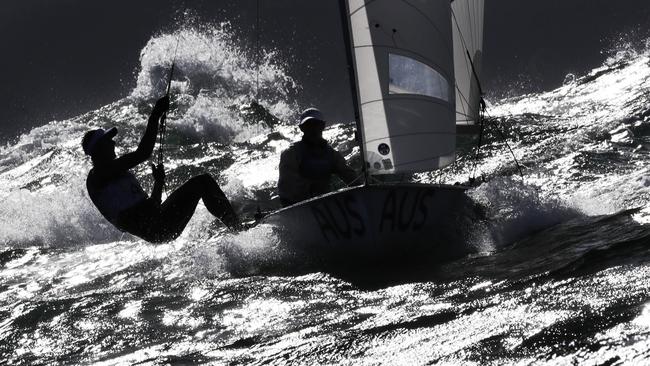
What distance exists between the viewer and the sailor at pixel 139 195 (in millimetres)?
7402

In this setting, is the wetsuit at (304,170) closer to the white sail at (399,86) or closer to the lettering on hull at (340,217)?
the white sail at (399,86)

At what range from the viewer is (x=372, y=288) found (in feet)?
19.7

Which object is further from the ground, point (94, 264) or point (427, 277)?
point (94, 264)

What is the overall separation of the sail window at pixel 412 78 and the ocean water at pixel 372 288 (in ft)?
2.98

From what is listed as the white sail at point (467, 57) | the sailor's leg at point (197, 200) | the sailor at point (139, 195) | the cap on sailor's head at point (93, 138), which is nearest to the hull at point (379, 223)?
the sailor's leg at point (197, 200)

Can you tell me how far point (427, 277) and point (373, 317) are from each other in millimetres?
1157

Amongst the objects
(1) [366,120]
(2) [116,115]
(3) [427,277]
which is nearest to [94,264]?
(1) [366,120]

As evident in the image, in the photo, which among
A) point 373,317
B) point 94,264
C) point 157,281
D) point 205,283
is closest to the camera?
point 373,317

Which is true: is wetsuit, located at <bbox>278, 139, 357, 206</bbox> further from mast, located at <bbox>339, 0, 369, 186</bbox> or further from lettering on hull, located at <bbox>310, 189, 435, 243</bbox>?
lettering on hull, located at <bbox>310, 189, 435, 243</bbox>

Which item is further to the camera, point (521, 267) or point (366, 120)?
point (366, 120)

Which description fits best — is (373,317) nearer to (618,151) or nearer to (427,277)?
(427,277)

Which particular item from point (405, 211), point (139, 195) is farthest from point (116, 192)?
point (405, 211)

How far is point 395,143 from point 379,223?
2.87ft

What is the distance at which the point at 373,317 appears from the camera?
507 cm
